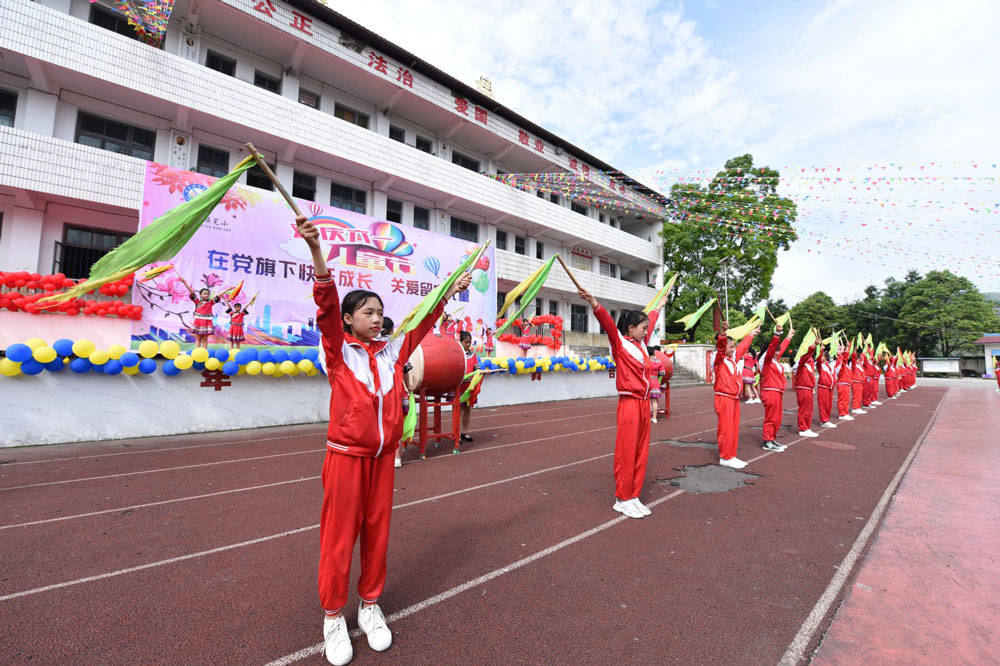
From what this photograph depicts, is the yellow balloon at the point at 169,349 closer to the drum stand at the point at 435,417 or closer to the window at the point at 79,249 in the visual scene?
the drum stand at the point at 435,417

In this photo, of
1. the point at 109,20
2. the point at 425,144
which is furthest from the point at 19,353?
the point at 425,144

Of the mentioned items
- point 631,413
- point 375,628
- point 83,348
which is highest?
point 83,348

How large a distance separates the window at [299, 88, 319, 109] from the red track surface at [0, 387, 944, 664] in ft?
39.9

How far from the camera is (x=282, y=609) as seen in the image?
8.69 ft

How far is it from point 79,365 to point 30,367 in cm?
56

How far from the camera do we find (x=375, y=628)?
2318 millimetres

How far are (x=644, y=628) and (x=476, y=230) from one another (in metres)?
17.4

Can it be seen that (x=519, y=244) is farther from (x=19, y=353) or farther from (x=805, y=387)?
(x=19, y=353)

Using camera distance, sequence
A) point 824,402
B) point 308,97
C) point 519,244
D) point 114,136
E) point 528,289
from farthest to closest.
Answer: point 519,244 < point 308,97 < point 114,136 < point 824,402 < point 528,289

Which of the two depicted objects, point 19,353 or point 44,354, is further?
point 44,354

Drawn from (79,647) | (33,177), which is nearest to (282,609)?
(79,647)

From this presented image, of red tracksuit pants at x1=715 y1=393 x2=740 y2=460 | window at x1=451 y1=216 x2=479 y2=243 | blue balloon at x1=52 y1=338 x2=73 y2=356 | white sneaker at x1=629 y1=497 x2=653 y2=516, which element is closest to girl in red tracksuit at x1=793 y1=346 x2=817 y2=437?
red tracksuit pants at x1=715 y1=393 x2=740 y2=460

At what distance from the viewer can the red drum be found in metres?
6.53

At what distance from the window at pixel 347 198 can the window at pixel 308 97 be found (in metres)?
2.68
